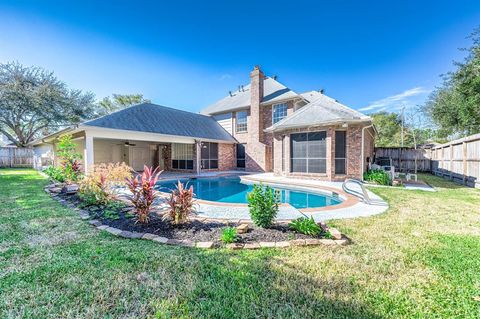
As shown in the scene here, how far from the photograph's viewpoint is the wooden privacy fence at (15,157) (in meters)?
21.5

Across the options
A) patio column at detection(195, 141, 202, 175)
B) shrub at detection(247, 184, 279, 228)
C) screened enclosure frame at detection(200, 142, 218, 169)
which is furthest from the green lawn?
screened enclosure frame at detection(200, 142, 218, 169)

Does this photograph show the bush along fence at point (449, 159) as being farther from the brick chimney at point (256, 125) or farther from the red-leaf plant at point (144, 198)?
the red-leaf plant at point (144, 198)

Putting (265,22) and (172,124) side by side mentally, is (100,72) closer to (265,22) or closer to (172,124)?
(172,124)

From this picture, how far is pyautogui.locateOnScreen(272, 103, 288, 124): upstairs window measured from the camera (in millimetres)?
16962

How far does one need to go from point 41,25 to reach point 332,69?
717 inches

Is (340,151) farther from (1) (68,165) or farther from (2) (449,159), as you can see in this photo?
(1) (68,165)

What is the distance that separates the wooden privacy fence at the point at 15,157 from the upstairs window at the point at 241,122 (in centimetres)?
2353

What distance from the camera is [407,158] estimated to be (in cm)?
1775

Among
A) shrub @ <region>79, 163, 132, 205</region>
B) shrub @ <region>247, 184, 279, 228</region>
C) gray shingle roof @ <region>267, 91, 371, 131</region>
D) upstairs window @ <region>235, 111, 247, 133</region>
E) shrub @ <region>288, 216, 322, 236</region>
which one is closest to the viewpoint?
shrub @ <region>288, 216, 322, 236</region>

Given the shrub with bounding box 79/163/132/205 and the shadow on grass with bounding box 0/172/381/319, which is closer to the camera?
the shadow on grass with bounding box 0/172/381/319

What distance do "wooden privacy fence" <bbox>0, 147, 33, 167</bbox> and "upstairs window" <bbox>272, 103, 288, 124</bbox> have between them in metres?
27.0

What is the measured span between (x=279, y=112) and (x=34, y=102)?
89.9ft

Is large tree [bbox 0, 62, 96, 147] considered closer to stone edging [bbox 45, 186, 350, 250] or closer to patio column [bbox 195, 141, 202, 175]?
patio column [bbox 195, 141, 202, 175]

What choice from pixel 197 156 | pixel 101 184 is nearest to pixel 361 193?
pixel 101 184
